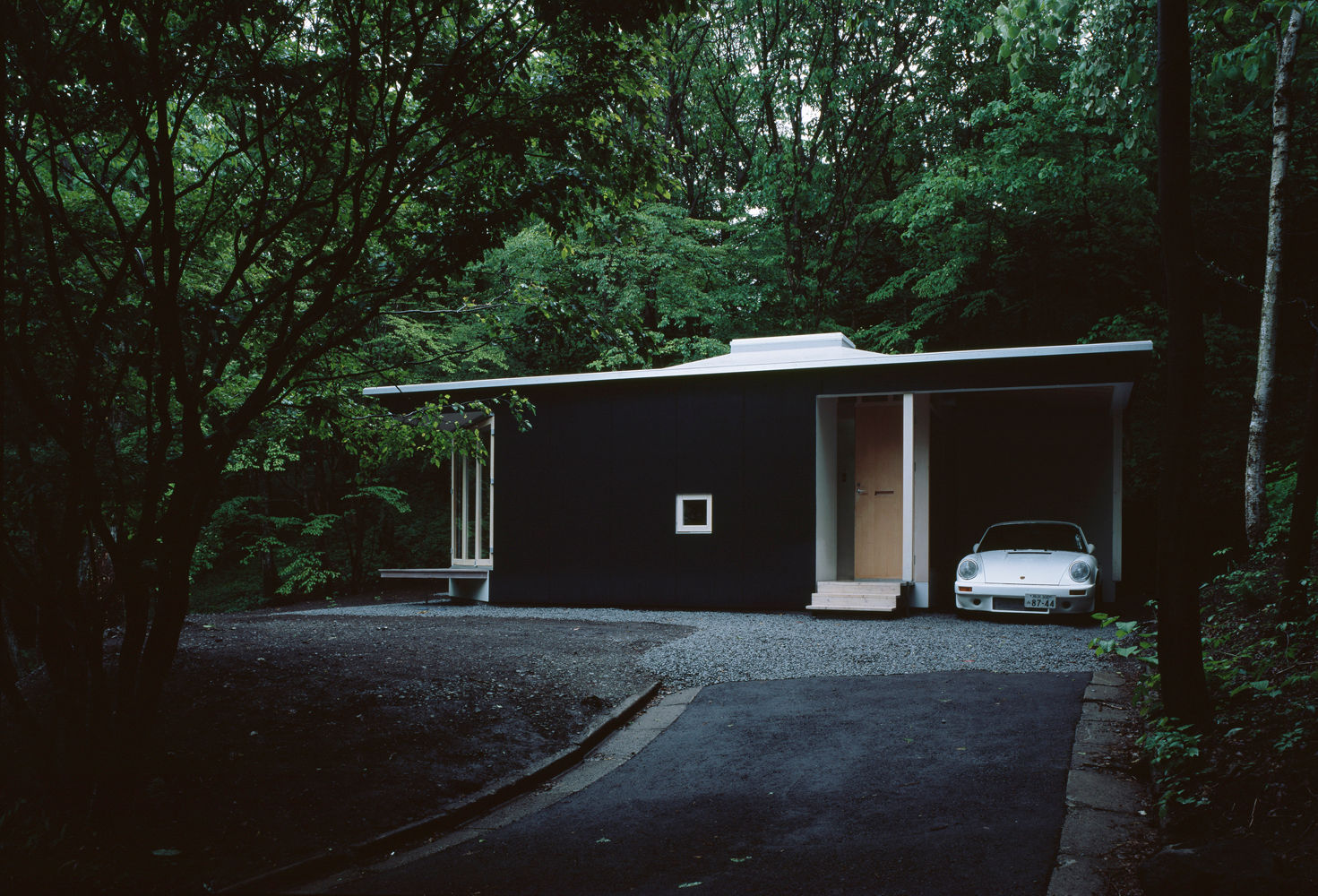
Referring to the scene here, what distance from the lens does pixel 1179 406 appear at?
4316 millimetres

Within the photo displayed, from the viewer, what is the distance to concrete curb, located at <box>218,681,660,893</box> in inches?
142

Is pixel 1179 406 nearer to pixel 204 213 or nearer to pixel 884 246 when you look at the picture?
pixel 204 213

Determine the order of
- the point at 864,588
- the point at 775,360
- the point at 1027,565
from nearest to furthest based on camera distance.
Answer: the point at 1027,565
the point at 864,588
the point at 775,360

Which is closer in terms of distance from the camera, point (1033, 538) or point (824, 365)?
point (1033, 538)

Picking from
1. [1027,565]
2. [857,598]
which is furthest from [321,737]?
[1027,565]

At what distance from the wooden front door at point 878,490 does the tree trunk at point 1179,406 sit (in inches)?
317

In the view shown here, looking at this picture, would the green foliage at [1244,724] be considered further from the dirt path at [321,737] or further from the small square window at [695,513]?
the small square window at [695,513]

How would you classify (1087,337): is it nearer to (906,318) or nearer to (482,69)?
(906,318)

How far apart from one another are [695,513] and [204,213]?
8.26 meters

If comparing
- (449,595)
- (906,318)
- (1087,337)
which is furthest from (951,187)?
(449,595)

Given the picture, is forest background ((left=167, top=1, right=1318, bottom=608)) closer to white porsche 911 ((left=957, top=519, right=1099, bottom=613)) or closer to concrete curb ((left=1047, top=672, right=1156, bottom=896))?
white porsche 911 ((left=957, top=519, right=1099, bottom=613))

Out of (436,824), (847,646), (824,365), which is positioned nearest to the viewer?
Result: (436,824)

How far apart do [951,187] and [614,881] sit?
46.7ft

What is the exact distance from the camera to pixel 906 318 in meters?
A: 19.9
